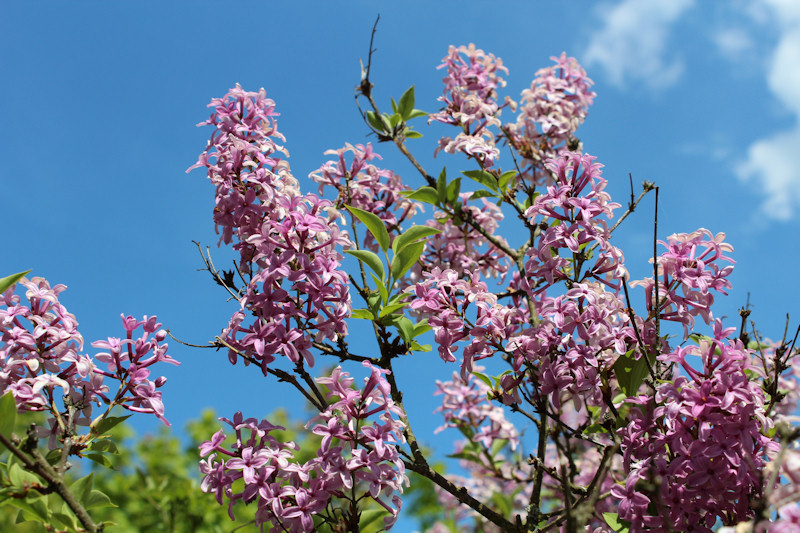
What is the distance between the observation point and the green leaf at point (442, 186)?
3.71 m

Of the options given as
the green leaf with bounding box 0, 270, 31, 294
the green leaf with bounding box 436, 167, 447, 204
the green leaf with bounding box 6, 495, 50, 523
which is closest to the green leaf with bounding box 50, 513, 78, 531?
the green leaf with bounding box 6, 495, 50, 523

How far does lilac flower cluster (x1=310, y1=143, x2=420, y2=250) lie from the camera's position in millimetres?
4020

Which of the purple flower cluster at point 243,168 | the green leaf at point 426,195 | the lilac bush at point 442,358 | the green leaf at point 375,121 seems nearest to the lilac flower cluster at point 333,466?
the lilac bush at point 442,358

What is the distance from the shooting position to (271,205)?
2.88 m

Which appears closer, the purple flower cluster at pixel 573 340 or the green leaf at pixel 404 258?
the purple flower cluster at pixel 573 340

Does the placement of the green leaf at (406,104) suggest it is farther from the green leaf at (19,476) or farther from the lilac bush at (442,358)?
the green leaf at (19,476)

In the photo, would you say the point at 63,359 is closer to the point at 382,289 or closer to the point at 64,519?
the point at 64,519

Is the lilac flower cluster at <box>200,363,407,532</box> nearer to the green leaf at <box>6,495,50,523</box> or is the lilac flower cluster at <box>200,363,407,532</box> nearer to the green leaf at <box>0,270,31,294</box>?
the green leaf at <box>6,495,50,523</box>

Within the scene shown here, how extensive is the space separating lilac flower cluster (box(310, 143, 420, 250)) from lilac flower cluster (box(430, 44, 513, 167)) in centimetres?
46

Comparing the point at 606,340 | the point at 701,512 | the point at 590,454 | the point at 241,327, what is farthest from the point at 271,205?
the point at 590,454

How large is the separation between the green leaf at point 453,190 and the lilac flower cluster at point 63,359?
196cm

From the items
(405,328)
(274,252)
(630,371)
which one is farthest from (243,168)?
(630,371)

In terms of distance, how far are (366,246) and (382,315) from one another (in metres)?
1.29

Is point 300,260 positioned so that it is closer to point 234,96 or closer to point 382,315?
point 382,315
